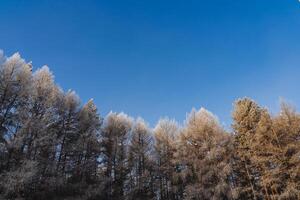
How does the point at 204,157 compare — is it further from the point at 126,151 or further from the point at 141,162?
the point at 126,151

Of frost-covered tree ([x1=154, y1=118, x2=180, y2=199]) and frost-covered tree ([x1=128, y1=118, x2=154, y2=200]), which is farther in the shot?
frost-covered tree ([x1=154, y1=118, x2=180, y2=199])

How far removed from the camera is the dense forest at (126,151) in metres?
14.6

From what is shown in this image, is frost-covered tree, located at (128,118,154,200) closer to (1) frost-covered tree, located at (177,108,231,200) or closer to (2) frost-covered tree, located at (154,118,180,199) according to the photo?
(2) frost-covered tree, located at (154,118,180,199)

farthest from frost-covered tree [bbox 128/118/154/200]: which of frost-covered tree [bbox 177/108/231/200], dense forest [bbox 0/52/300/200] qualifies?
frost-covered tree [bbox 177/108/231/200]

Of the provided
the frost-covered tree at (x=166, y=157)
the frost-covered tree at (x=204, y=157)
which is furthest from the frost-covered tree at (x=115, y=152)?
the frost-covered tree at (x=204, y=157)

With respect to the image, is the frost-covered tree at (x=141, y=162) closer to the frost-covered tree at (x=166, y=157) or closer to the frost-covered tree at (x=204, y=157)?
the frost-covered tree at (x=166, y=157)

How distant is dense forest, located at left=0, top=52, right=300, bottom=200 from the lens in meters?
14.6

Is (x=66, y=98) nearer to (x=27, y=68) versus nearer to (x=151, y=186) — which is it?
(x=27, y=68)

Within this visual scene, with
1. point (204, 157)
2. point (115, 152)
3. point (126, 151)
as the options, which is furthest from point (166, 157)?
point (115, 152)

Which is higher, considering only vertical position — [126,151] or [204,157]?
[126,151]

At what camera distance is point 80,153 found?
18703mm

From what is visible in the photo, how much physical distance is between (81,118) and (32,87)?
5.12 metres

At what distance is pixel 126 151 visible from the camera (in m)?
22.6

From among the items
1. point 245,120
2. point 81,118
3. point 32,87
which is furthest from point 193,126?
point 32,87
